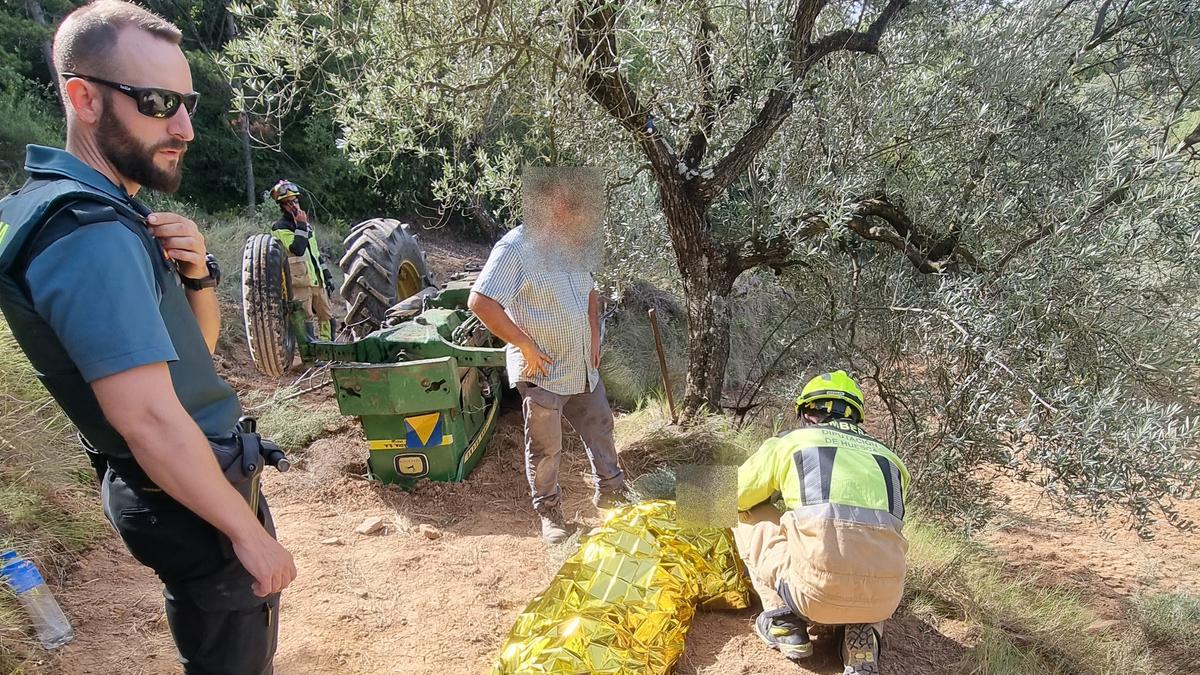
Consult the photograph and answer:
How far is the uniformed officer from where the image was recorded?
4.12 ft

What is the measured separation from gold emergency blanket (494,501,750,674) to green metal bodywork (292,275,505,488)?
1374mm

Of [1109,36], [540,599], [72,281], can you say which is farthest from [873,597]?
[1109,36]

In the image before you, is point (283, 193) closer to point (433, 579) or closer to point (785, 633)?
point (433, 579)

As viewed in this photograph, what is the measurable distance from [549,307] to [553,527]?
3.94 feet

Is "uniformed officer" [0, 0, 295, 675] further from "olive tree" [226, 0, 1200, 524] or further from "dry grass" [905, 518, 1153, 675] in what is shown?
"dry grass" [905, 518, 1153, 675]

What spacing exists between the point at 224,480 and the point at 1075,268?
11.0ft

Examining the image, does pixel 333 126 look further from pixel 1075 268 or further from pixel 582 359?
pixel 1075 268

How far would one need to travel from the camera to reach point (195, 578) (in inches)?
61.8

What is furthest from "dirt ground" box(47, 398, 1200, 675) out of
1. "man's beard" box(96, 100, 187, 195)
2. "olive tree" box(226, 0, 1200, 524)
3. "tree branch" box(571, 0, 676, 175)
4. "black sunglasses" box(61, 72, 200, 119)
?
"tree branch" box(571, 0, 676, 175)

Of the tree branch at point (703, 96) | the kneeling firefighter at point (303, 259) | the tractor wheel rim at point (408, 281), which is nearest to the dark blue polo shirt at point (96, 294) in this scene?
the tree branch at point (703, 96)

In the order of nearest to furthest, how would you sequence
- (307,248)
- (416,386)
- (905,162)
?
(416,386) → (905,162) → (307,248)

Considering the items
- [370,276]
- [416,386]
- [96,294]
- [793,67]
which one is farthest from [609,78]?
[370,276]

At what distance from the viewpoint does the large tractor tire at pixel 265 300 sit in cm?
296

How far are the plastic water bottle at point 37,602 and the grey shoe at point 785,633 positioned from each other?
2.73 metres
